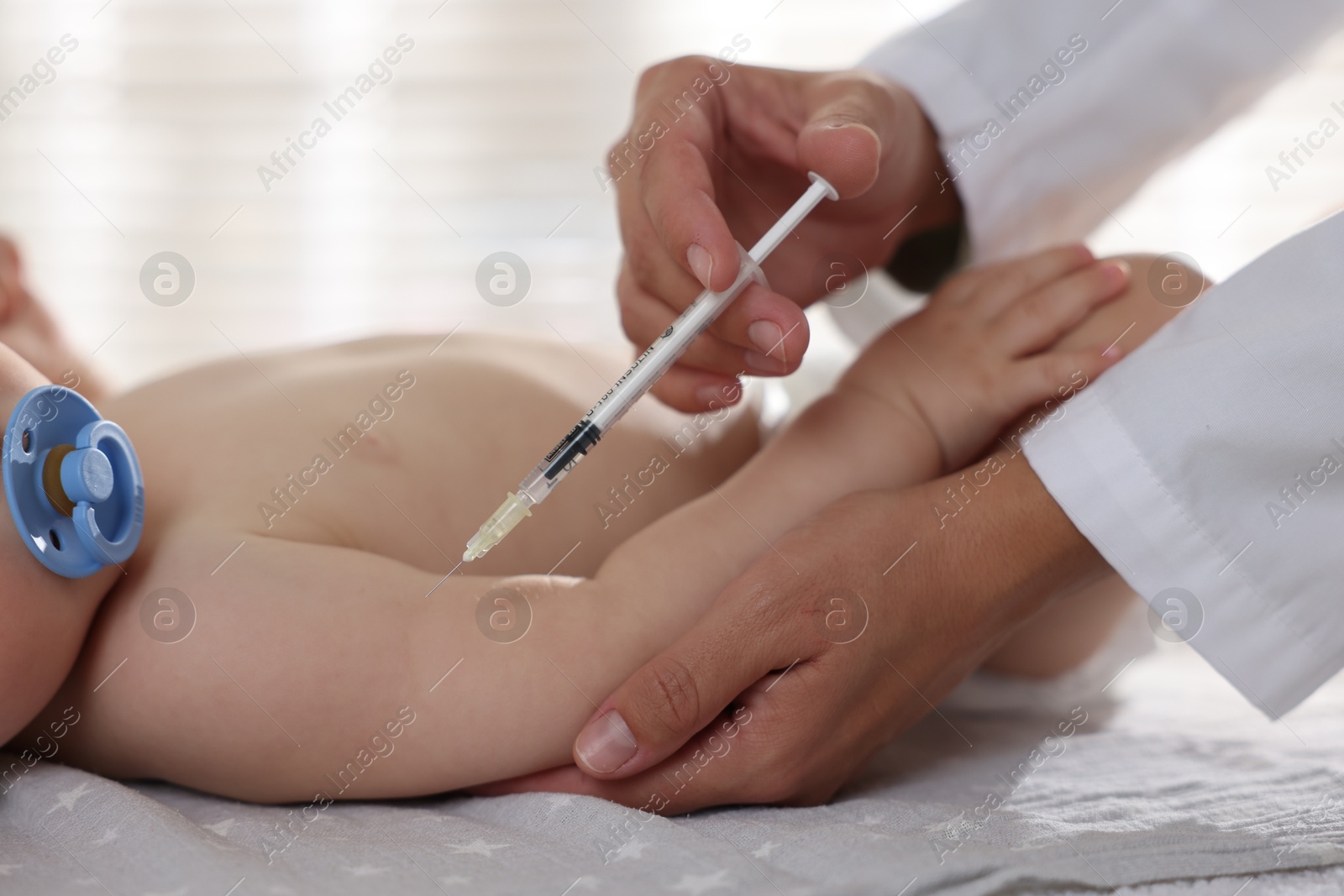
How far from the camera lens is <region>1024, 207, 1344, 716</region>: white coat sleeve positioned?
0.69m

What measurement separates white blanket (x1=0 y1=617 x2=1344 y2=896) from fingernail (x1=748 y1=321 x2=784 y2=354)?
33cm

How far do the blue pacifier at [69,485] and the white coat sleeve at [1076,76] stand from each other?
0.81 meters

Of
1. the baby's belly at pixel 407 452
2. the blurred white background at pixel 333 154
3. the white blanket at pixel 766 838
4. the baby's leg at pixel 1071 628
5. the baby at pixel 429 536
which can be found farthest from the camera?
the blurred white background at pixel 333 154

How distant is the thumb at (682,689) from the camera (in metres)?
0.65

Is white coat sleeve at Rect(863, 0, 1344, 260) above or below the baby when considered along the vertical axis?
Answer: above

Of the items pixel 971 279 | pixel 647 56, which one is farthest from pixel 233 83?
pixel 971 279

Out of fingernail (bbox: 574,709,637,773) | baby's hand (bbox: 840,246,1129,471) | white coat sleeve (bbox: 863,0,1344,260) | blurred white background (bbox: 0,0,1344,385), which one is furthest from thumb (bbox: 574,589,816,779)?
blurred white background (bbox: 0,0,1344,385)

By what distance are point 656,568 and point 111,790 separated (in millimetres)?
388

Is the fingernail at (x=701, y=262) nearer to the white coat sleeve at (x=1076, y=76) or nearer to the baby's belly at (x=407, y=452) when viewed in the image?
the baby's belly at (x=407, y=452)

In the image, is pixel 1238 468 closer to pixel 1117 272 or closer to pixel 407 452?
pixel 1117 272

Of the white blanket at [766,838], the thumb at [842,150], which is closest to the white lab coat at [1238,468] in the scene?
the white blanket at [766,838]

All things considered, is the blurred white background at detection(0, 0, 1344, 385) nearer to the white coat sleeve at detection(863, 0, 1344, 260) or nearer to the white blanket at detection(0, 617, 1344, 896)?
the white coat sleeve at detection(863, 0, 1344, 260)

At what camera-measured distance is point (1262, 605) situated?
2.33ft

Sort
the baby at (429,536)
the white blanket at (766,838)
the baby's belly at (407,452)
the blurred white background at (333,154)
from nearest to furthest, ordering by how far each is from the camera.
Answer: the white blanket at (766,838) < the baby at (429,536) < the baby's belly at (407,452) < the blurred white background at (333,154)
